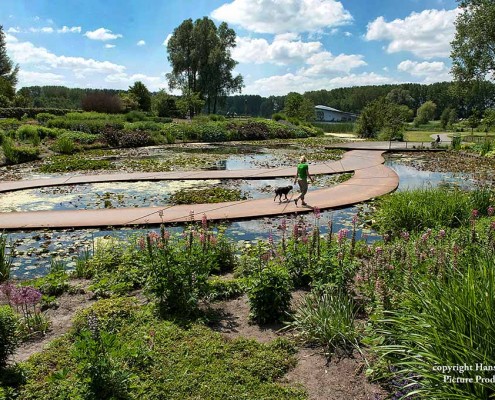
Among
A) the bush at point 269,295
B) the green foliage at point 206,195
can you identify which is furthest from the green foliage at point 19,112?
the bush at point 269,295

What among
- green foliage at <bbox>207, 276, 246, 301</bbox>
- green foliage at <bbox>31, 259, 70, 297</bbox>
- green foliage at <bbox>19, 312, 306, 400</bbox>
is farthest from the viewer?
green foliage at <bbox>31, 259, 70, 297</bbox>

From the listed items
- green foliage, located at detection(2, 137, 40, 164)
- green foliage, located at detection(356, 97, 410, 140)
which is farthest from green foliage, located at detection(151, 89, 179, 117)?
green foliage, located at detection(2, 137, 40, 164)

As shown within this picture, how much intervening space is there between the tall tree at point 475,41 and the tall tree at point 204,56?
31889 millimetres

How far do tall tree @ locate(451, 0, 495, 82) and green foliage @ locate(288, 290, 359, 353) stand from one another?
107 ft

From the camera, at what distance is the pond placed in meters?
6.32

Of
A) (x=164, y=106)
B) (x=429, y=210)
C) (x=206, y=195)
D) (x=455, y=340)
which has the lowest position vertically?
(x=206, y=195)

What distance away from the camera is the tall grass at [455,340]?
2186 mm

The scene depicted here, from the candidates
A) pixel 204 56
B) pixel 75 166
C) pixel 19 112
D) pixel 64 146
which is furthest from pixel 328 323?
pixel 204 56

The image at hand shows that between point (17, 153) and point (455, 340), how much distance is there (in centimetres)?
2008

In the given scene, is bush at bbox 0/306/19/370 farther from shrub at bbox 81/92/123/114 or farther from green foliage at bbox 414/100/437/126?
green foliage at bbox 414/100/437/126

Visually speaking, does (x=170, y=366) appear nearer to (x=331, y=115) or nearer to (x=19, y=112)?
(x=19, y=112)

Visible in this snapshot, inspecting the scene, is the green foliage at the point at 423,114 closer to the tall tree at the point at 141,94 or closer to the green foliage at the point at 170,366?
the tall tree at the point at 141,94

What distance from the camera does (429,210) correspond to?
718 cm

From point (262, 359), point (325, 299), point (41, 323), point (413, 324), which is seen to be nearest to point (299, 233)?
point (325, 299)
